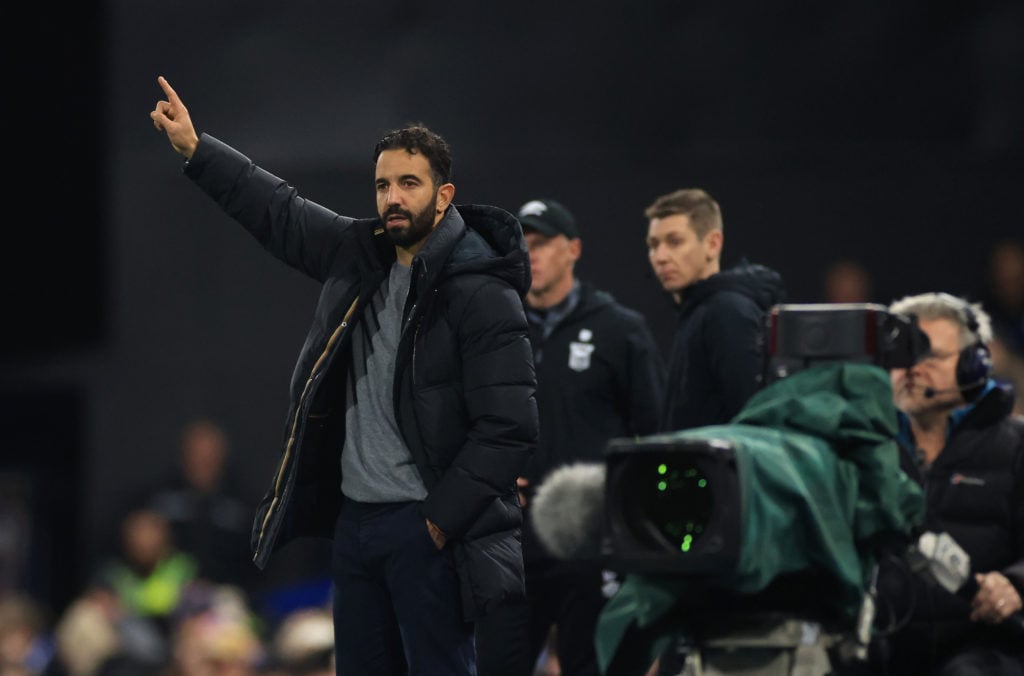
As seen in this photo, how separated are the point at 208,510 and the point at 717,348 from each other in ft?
18.1

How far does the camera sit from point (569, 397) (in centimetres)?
607

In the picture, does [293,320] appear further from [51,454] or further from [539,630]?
[539,630]

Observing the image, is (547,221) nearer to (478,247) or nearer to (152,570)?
(478,247)

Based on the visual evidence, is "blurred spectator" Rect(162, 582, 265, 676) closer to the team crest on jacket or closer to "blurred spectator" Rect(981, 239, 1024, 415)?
the team crest on jacket

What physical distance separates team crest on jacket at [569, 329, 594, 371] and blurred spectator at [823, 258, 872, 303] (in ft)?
12.4

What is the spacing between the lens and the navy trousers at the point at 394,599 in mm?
4547

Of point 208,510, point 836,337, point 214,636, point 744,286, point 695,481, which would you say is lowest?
point 214,636

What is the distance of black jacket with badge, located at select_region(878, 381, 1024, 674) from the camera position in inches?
200

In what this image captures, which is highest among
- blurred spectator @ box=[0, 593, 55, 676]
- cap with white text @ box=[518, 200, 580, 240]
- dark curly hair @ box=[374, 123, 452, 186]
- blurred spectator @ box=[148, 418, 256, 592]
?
dark curly hair @ box=[374, 123, 452, 186]

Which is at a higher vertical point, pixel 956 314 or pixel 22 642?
pixel 956 314

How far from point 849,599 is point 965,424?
185cm

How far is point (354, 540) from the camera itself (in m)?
4.64

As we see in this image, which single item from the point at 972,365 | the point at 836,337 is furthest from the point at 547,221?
the point at 836,337

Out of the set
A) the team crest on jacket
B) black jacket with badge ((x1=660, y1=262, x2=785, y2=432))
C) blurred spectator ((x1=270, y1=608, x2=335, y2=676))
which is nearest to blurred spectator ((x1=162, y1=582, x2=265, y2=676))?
blurred spectator ((x1=270, y1=608, x2=335, y2=676))
